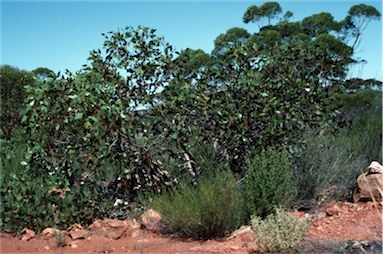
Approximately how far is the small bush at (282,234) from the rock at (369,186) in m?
1.79

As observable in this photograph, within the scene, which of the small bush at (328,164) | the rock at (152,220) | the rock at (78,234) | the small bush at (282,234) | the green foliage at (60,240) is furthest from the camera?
the small bush at (328,164)

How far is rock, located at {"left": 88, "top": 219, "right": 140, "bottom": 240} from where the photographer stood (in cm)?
627

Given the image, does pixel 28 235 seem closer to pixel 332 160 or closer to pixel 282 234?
pixel 282 234

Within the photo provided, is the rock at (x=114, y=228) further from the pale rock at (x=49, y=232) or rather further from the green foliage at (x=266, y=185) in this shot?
the green foliage at (x=266, y=185)

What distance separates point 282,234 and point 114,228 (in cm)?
210

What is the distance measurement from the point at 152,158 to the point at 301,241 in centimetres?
230

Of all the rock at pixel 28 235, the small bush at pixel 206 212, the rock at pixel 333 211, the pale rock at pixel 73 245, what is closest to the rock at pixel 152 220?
the small bush at pixel 206 212

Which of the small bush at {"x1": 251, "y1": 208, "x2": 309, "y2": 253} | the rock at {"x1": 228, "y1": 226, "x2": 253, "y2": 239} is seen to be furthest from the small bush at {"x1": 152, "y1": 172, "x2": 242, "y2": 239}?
the small bush at {"x1": 251, "y1": 208, "x2": 309, "y2": 253}

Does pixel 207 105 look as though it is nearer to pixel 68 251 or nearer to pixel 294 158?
pixel 294 158

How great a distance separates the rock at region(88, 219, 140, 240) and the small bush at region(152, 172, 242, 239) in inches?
Answer: 16.7

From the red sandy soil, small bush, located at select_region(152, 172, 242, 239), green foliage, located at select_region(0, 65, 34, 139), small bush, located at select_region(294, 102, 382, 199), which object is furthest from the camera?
green foliage, located at select_region(0, 65, 34, 139)

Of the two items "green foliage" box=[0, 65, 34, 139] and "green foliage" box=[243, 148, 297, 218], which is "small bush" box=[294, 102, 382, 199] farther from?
"green foliage" box=[0, 65, 34, 139]

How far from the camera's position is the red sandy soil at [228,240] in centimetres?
542

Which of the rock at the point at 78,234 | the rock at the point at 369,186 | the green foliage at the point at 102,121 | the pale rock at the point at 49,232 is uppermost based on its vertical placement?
the green foliage at the point at 102,121
